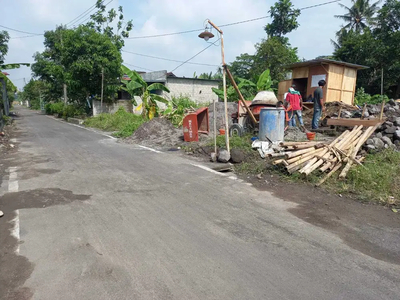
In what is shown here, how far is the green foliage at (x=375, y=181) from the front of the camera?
552 cm

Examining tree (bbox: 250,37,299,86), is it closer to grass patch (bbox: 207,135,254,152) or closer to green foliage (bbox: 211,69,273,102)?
green foliage (bbox: 211,69,273,102)

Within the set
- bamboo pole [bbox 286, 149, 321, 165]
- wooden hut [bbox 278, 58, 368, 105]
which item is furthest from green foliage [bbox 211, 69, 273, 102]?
bamboo pole [bbox 286, 149, 321, 165]

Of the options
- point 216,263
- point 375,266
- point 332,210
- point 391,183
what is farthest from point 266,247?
point 391,183

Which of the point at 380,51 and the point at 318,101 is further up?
the point at 380,51

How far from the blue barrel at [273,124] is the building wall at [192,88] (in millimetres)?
18828

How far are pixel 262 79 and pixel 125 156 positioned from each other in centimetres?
1014

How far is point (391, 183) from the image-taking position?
19.0 feet

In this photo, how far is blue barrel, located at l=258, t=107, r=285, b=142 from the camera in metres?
8.54

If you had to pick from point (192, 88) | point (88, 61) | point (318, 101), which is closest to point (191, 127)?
point (318, 101)

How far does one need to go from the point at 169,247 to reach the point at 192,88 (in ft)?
84.3

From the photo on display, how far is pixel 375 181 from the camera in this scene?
19.4 feet

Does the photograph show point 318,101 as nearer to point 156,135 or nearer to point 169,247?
point 156,135

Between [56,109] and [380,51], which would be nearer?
[380,51]

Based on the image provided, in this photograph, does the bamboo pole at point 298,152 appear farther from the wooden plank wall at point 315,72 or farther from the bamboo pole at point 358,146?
the wooden plank wall at point 315,72
